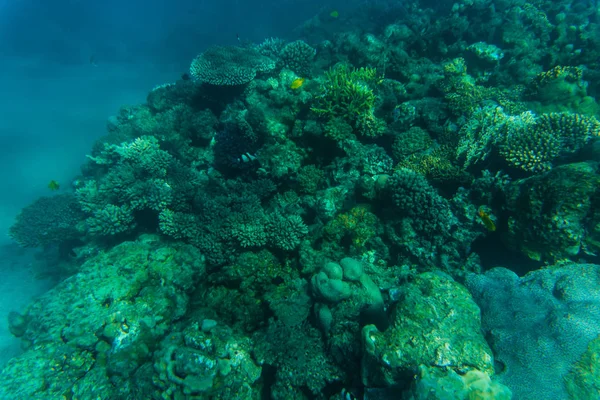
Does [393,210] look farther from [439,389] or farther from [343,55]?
[343,55]

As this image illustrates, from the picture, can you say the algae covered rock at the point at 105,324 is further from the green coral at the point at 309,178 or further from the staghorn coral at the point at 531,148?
the staghorn coral at the point at 531,148

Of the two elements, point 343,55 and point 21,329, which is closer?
point 21,329

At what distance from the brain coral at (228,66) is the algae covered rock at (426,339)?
8104 millimetres

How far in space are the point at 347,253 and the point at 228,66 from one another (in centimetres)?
732

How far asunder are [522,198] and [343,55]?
9.23m

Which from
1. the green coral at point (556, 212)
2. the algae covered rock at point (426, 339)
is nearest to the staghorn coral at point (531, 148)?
the green coral at point (556, 212)

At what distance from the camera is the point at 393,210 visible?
551 centimetres

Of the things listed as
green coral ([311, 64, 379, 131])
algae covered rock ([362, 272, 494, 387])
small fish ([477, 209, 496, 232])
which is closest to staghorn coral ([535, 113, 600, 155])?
small fish ([477, 209, 496, 232])

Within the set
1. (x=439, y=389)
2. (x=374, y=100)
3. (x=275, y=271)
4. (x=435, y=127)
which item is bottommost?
(x=439, y=389)

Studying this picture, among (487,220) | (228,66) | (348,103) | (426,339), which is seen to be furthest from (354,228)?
(228,66)

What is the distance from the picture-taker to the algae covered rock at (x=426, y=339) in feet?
10.2

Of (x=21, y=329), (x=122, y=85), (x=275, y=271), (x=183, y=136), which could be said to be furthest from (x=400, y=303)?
(x=122, y=85)

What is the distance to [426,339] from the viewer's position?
3211 millimetres

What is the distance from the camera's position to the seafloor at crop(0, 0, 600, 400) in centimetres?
348
